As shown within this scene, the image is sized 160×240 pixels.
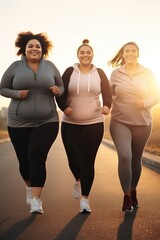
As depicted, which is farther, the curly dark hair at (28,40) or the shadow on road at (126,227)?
the curly dark hair at (28,40)

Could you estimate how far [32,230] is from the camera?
4457 mm

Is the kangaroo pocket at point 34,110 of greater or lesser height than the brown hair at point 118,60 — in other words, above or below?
below

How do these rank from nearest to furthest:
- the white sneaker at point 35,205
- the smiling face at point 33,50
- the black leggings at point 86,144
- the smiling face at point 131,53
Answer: the white sneaker at point 35,205, the smiling face at point 33,50, the black leggings at point 86,144, the smiling face at point 131,53

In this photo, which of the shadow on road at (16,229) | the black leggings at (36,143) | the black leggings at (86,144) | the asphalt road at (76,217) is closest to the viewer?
the shadow on road at (16,229)

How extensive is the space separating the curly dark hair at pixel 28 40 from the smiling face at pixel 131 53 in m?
0.92

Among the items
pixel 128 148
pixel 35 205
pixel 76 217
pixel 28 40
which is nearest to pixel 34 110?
pixel 28 40

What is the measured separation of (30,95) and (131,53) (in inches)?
52.6

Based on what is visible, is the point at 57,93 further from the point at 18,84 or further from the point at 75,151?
the point at 75,151

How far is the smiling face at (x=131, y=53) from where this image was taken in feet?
18.3

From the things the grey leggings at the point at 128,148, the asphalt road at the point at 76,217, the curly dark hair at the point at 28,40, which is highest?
the curly dark hair at the point at 28,40

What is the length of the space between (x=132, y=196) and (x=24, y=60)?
212 centimetres

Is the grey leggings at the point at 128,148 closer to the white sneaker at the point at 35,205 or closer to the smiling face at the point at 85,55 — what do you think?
the smiling face at the point at 85,55

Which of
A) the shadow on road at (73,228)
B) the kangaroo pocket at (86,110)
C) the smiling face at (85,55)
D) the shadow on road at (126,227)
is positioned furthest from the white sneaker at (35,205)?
the smiling face at (85,55)

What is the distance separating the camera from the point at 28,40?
546cm
